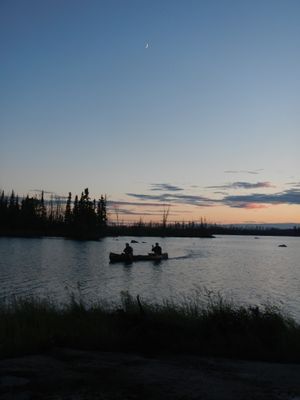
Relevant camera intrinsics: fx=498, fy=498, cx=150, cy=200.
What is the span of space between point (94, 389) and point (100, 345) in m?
3.59

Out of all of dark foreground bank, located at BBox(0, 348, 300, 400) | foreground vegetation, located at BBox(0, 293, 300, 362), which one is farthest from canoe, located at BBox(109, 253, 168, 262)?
dark foreground bank, located at BBox(0, 348, 300, 400)

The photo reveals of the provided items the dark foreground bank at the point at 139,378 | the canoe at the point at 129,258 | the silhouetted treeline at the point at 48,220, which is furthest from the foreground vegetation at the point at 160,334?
the silhouetted treeline at the point at 48,220

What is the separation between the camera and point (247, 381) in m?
8.95

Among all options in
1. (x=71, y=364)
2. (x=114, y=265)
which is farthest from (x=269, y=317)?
(x=114, y=265)

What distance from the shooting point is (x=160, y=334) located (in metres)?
12.2

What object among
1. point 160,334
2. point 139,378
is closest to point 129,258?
point 160,334

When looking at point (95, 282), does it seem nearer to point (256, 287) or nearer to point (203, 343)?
point (256, 287)

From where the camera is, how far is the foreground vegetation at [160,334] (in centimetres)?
1137

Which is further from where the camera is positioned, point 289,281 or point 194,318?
point 289,281

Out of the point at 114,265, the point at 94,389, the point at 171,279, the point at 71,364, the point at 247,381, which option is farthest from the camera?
the point at 114,265

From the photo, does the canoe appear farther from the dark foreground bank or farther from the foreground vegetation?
the dark foreground bank

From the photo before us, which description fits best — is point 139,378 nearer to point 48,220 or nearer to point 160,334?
point 160,334

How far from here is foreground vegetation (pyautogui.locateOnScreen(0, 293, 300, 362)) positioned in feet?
37.3

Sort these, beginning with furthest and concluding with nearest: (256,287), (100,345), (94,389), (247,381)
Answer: (256,287), (100,345), (247,381), (94,389)
